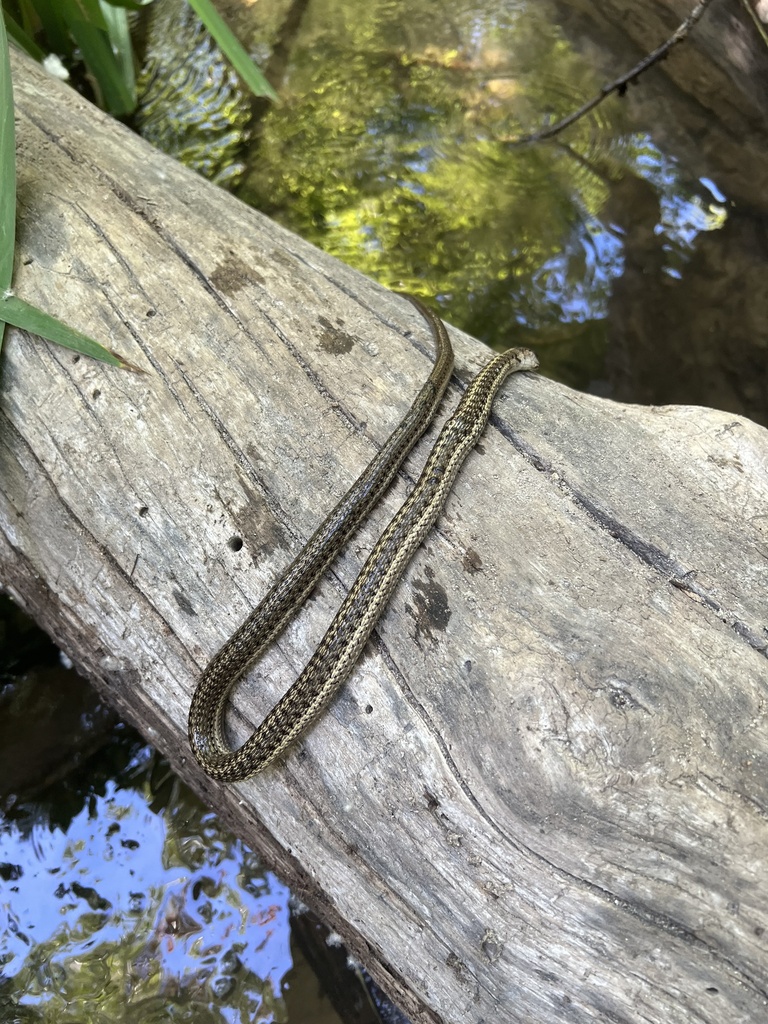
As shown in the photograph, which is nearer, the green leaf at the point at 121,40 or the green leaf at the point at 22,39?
the green leaf at the point at 22,39

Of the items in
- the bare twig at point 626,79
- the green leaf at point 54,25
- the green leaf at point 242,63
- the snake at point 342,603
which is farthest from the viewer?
the green leaf at point 54,25

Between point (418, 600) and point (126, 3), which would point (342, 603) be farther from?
point (126, 3)

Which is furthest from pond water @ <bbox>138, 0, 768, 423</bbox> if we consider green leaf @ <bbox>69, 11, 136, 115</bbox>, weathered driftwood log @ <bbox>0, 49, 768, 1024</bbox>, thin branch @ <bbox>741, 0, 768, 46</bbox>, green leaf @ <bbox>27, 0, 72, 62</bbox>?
weathered driftwood log @ <bbox>0, 49, 768, 1024</bbox>

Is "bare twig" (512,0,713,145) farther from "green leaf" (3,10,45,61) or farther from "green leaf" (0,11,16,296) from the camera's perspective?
"green leaf" (0,11,16,296)

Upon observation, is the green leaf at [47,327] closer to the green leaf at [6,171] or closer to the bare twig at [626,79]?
the green leaf at [6,171]

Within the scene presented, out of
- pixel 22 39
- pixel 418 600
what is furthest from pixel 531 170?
pixel 418 600

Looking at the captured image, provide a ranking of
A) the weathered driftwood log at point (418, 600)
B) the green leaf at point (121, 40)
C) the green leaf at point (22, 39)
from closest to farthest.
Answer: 1. the weathered driftwood log at point (418, 600)
2. the green leaf at point (22, 39)
3. the green leaf at point (121, 40)

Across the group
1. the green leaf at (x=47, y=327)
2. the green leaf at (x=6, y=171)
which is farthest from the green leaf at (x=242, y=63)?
the green leaf at (x=47, y=327)

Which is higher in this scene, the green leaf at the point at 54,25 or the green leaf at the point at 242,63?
the green leaf at the point at 242,63
